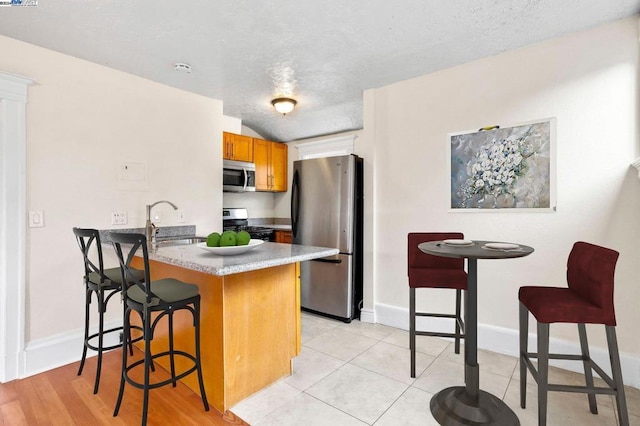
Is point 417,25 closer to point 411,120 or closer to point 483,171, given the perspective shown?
point 411,120

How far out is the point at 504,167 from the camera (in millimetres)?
2572

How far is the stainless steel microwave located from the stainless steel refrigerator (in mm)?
945

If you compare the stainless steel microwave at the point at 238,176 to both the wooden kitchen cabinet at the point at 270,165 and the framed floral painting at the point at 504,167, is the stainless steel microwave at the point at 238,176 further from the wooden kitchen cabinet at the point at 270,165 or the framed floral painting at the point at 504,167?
the framed floral painting at the point at 504,167

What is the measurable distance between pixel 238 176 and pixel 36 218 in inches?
86.8

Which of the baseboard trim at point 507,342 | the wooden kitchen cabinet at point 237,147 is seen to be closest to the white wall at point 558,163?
the baseboard trim at point 507,342

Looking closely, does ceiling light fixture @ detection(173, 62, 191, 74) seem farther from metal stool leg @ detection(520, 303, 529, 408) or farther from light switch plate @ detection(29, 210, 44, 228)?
metal stool leg @ detection(520, 303, 529, 408)

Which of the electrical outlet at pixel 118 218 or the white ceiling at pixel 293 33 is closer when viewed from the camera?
the white ceiling at pixel 293 33

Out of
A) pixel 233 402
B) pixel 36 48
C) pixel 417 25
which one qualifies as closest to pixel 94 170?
pixel 36 48

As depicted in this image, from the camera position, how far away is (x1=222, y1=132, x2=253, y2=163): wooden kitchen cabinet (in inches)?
164

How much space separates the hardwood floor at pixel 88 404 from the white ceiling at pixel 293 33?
2414mm

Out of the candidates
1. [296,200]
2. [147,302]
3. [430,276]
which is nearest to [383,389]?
[430,276]

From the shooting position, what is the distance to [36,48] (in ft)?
7.75

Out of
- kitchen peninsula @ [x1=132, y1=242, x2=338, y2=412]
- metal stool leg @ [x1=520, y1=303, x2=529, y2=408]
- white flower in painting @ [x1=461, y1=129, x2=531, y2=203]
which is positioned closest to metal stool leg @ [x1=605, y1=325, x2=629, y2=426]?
metal stool leg @ [x1=520, y1=303, x2=529, y2=408]

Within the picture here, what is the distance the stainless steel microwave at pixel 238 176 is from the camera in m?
4.08
